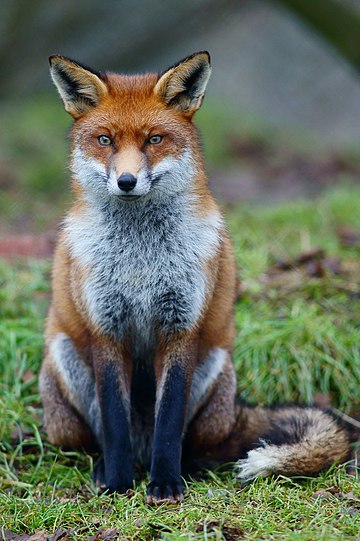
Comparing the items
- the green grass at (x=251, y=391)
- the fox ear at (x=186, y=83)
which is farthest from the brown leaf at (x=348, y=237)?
the fox ear at (x=186, y=83)

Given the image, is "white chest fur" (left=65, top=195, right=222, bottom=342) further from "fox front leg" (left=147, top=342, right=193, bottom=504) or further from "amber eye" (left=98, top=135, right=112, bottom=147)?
"amber eye" (left=98, top=135, right=112, bottom=147)

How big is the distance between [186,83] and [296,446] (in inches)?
85.3

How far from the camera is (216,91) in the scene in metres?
16.5

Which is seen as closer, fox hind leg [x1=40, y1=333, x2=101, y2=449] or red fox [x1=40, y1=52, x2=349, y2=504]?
red fox [x1=40, y1=52, x2=349, y2=504]

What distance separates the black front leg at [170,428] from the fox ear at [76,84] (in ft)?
5.17

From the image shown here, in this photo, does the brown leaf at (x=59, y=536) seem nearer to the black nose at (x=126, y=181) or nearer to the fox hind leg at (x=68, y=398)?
the fox hind leg at (x=68, y=398)

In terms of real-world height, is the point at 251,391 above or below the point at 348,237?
below

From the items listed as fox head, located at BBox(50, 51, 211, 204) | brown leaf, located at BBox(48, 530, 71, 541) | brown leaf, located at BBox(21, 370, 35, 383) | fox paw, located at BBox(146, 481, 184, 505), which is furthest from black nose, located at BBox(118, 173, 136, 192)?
brown leaf, located at BBox(21, 370, 35, 383)

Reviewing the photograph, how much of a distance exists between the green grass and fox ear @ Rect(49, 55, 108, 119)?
2.15m

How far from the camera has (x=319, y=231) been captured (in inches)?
342

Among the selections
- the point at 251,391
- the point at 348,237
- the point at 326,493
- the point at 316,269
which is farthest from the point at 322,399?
the point at 348,237

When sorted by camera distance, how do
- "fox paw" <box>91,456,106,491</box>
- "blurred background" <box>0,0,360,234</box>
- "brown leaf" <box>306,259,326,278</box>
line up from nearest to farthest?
"fox paw" <box>91,456,106,491</box> → "brown leaf" <box>306,259,326,278</box> → "blurred background" <box>0,0,360,234</box>

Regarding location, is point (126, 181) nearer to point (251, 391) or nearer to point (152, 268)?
point (152, 268)

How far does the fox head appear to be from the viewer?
13.7 ft
